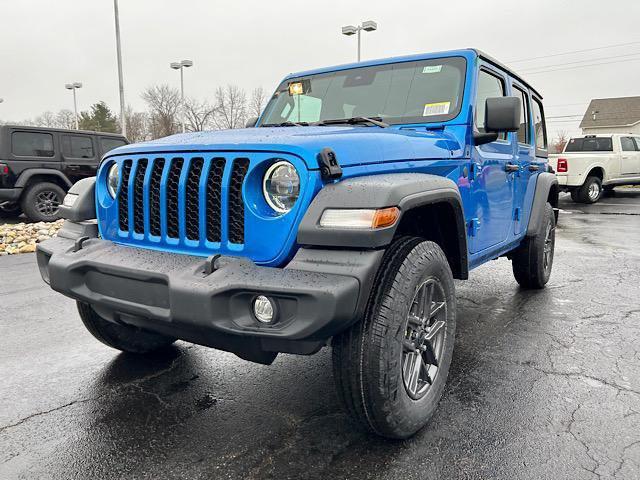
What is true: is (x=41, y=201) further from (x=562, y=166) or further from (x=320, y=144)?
(x=562, y=166)

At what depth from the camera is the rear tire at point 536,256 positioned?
4672 millimetres

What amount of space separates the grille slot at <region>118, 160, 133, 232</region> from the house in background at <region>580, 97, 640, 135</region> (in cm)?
5715

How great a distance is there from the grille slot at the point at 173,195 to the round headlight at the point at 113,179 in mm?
513

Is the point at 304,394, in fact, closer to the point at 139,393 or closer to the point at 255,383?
the point at 255,383

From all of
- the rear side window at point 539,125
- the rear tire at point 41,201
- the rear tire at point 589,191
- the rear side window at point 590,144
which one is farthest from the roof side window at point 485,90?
the rear side window at point 590,144

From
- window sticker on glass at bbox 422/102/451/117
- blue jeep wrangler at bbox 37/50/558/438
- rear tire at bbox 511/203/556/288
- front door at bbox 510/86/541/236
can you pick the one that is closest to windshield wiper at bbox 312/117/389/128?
blue jeep wrangler at bbox 37/50/558/438

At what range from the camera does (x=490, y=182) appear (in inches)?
138

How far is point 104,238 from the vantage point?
2660mm

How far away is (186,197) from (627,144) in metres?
17.2

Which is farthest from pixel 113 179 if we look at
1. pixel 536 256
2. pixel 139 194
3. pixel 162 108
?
pixel 162 108

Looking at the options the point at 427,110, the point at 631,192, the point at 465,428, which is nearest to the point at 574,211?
the point at 631,192

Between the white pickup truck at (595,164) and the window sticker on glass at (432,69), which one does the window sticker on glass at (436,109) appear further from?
the white pickup truck at (595,164)

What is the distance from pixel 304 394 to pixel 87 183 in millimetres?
1756

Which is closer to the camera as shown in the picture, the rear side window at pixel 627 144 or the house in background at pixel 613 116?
the rear side window at pixel 627 144
